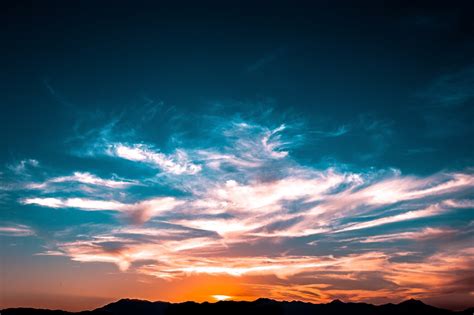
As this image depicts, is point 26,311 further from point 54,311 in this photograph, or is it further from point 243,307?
point 243,307

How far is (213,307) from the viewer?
153 metres

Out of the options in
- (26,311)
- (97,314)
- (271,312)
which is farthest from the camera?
(97,314)

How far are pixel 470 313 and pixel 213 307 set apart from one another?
132 meters

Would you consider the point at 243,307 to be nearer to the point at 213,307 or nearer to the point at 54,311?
the point at 213,307

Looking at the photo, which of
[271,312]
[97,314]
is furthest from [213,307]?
[97,314]

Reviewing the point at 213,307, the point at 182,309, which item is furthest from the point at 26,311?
the point at 213,307

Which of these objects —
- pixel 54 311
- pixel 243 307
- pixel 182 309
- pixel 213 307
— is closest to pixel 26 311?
pixel 54 311

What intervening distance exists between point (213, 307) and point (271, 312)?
25912 millimetres

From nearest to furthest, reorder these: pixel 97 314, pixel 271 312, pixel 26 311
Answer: pixel 271 312 → pixel 26 311 → pixel 97 314

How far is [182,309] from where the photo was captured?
150750mm

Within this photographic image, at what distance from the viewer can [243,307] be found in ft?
496

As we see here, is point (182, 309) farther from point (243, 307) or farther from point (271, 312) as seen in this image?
point (271, 312)

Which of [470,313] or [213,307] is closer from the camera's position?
[213,307]

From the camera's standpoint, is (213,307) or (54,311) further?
(54,311)
